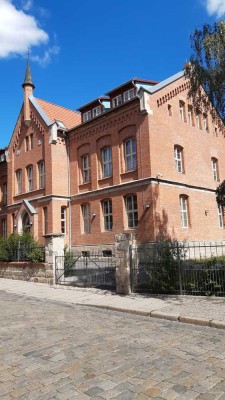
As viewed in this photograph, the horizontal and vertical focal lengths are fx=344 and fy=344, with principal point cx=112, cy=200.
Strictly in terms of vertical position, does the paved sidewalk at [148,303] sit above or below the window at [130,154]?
below

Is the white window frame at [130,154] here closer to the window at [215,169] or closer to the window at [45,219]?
the window at [45,219]

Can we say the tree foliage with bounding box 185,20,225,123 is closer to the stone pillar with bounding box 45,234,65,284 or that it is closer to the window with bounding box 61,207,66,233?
the stone pillar with bounding box 45,234,65,284

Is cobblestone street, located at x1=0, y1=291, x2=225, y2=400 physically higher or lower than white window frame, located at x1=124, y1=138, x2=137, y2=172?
lower

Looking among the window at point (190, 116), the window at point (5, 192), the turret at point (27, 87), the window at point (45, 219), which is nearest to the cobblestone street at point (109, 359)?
the window at point (45, 219)

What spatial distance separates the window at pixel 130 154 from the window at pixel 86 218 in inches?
192

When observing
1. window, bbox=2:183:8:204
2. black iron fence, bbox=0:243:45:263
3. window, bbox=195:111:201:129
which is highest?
window, bbox=195:111:201:129

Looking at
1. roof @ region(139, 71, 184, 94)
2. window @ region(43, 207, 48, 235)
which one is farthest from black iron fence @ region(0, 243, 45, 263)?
roof @ region(139, 71, 184, 94)

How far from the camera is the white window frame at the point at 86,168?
2593cm

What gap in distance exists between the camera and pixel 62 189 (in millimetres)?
26531

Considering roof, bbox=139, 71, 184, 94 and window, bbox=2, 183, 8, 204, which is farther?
window, bbox=2, 183, 8, 204

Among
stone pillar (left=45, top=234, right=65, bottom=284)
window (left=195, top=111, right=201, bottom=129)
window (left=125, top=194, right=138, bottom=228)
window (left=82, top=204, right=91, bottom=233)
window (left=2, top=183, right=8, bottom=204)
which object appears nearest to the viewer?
stone pillar (left=45, top=234, right=65, bottom=284)

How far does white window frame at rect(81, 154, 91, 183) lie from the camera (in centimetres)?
2593

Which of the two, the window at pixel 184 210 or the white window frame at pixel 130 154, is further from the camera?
the window at pixel 184 210

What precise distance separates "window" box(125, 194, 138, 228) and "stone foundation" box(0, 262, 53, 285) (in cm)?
763
